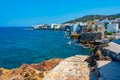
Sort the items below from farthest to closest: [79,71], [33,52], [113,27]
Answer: [113,27] → [33,52] → [79,71]

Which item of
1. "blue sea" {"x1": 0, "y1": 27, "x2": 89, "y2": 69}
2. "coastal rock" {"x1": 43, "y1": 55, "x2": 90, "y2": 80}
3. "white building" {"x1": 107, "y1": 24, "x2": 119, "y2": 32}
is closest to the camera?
"coastal rock" {"x1": 43, "y1": 55, "x2": 90, "y2": 80}

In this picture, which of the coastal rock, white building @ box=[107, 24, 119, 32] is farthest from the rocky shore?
white building @ box=[107, 24, 119, 32]

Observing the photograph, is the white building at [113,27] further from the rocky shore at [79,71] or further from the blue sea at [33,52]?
the rocky shore at [79,71]

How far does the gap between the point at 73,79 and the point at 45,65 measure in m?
5.60

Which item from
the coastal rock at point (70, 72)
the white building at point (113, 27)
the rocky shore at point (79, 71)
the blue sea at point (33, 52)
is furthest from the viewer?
the white building at point (113, 27)

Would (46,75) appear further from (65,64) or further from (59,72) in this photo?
(65,64)

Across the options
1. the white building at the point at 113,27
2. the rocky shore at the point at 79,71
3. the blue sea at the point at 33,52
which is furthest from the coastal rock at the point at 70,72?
the white building at the point at 113,27

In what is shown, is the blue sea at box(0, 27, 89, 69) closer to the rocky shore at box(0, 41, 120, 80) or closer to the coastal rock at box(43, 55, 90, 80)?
the rocky shore at box(0, 41, 120, 80)

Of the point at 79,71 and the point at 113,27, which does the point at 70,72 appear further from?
the point at 113,27

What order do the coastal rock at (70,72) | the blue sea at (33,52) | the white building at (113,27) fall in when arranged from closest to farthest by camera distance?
the coastal rock at (70,72), the blue sea at (33,52), the white building at (113,27)

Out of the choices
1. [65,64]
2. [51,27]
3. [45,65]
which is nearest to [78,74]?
[65,64]

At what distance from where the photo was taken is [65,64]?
59.4 feet

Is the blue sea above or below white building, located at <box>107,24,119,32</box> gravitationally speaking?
below

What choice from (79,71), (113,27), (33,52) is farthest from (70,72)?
(113,27)
